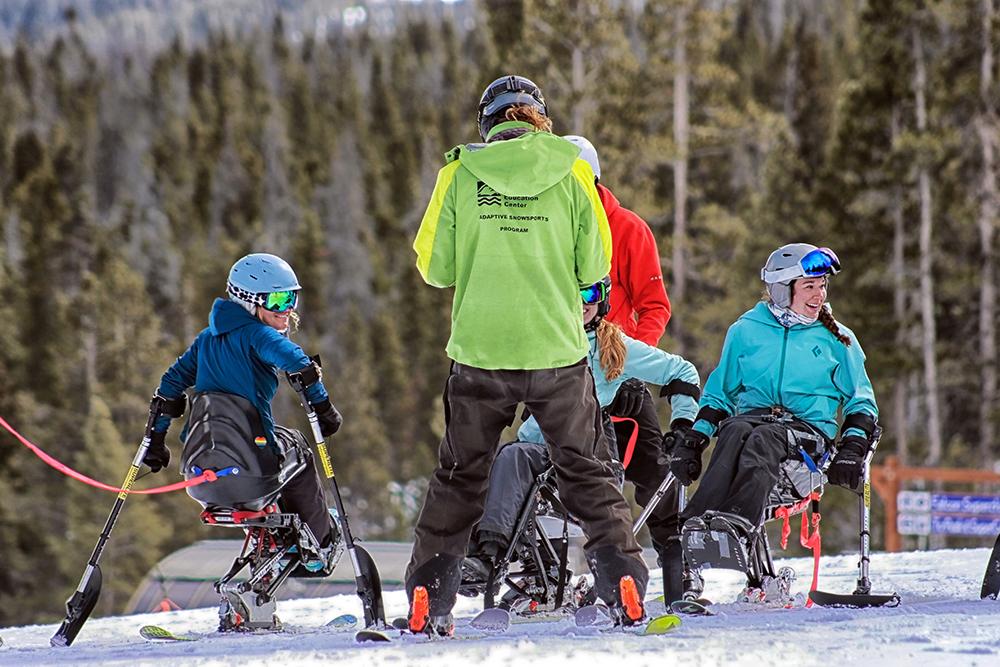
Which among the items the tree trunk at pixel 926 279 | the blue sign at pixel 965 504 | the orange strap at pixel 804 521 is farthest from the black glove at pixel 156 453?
the tree trunk at pixel 926 279

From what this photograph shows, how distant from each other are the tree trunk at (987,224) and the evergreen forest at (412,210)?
0.23 ft

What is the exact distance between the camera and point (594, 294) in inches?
218

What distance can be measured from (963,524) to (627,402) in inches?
371

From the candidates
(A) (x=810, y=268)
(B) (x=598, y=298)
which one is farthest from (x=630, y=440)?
(A) (x=810, y=268)

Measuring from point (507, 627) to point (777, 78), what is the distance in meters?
67.0

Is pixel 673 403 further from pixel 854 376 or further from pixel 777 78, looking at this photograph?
pixel 777 78

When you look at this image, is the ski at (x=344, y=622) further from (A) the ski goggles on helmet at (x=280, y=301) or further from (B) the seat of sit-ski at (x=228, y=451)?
(A) the ski goggles on helmet at (x=280, y=301)

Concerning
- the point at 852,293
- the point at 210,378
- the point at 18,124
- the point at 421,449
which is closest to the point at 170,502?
the point at 421,449

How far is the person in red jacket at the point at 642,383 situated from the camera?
18.7ft

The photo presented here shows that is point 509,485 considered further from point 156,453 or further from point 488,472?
point 156,453

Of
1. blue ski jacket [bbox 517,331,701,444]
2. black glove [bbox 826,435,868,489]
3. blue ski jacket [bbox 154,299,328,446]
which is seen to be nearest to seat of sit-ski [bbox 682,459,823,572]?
black glove [bbox 826,435,868,489]

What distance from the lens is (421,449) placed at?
48.2m

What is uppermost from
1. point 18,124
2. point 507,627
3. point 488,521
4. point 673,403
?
point 18,124

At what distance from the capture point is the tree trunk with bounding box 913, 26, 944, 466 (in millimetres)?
27094
